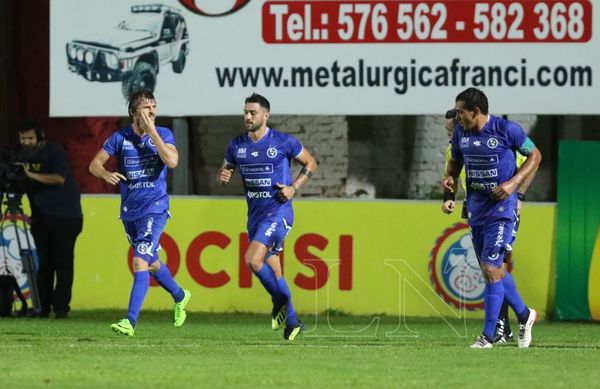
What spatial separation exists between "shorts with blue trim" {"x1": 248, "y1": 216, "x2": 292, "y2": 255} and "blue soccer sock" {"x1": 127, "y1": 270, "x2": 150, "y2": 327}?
38.8 inches

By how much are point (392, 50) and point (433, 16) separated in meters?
0.57

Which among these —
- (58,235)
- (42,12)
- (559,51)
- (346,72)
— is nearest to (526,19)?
(559,51)

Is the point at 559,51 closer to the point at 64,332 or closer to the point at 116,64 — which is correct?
the point at 116,64

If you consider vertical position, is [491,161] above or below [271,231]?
above

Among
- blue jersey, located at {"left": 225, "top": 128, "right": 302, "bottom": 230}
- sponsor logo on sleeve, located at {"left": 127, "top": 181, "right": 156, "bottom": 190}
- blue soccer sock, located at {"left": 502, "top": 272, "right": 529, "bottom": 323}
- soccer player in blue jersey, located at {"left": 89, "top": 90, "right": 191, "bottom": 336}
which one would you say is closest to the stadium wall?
blue soccer sock, located at {"left": 502, "top": 272, "right": 529, "bottom": 323}

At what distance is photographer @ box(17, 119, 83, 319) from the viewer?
16.2 metres

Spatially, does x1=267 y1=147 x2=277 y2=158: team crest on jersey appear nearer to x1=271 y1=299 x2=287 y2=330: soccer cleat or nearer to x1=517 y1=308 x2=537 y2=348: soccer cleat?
x1=271 y1=299 x2=287 y2=330: soccer cleat

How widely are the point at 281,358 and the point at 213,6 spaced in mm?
6988

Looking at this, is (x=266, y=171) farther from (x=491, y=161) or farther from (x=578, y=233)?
(x=578, y=233)

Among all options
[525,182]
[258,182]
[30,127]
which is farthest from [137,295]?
[30,127]

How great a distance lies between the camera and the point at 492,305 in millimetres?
11797

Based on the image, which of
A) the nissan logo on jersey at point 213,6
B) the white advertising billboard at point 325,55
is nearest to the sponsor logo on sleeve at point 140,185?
the white advertising billboard at point 325,55

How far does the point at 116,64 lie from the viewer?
56.6 feet

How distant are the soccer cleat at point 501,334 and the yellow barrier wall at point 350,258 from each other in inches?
133
